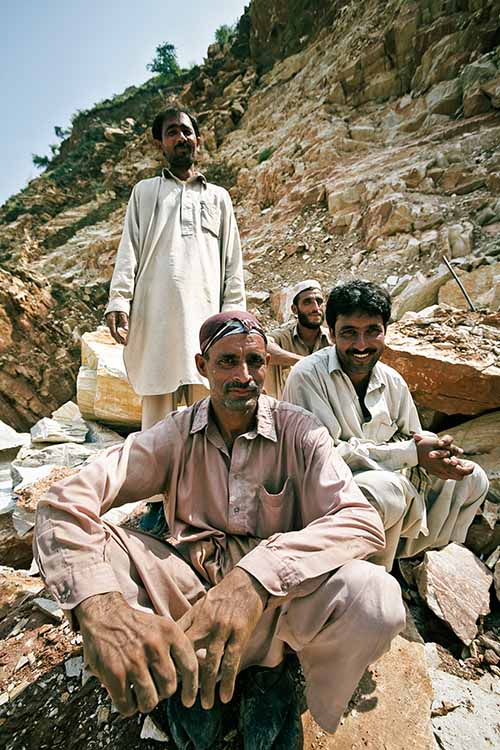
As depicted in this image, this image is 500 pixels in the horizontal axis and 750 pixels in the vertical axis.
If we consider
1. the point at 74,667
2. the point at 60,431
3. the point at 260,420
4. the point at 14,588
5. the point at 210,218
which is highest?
the point at 210,218

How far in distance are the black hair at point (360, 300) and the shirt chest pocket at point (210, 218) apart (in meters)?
1.02

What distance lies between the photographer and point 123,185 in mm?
16047

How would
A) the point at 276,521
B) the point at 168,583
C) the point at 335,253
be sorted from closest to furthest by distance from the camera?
the point at 168,583 < the point at 276,521 < the point at 335,253

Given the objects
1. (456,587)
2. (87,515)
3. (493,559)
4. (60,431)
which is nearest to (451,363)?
(493,559)

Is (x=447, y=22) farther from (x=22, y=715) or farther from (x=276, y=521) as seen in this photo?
(x=22, y=715)

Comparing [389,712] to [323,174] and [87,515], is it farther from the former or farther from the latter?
[323,174]

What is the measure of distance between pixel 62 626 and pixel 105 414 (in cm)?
311

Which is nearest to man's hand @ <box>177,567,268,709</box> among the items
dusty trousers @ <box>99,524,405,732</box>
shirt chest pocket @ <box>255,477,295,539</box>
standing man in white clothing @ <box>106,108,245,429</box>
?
dusty trousers @ <box>99,524,405,732</box>

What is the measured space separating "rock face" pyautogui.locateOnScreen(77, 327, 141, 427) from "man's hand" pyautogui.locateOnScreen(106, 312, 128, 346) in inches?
90.6

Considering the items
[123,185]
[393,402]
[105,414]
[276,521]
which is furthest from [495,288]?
[123,185]

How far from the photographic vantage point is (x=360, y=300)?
217cm

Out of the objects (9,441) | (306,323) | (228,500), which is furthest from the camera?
(9,441)

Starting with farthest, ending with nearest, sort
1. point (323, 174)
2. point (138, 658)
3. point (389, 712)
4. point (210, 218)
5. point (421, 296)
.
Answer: point (323, 174) < point (421, 296) < point (210, 218) < point (389, 712) < point (138, 658)

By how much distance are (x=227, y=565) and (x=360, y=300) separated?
4.86 ft
